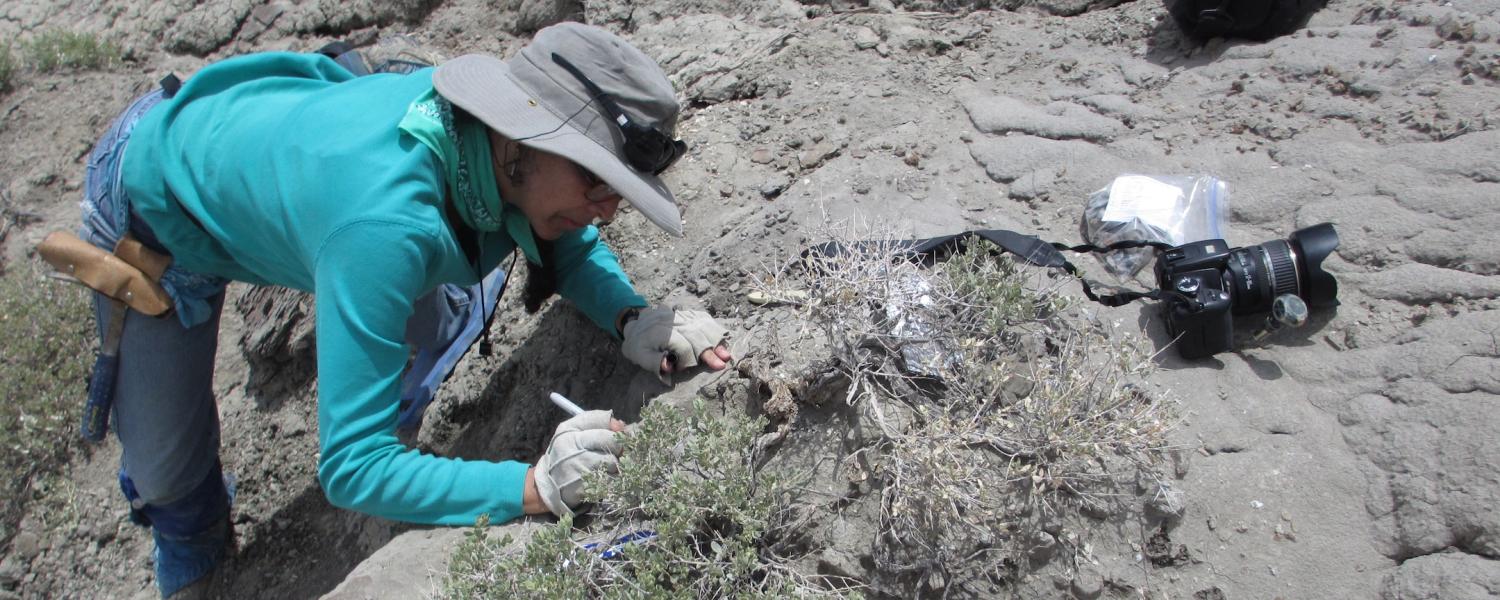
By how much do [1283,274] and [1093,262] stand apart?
471mm

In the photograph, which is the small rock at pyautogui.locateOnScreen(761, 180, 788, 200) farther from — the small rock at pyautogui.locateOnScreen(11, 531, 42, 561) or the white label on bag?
the small rock at pyautogui.locateOnScreen(11, 531, 42, 561)

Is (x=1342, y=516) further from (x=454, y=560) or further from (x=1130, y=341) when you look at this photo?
(x=454, y=560)

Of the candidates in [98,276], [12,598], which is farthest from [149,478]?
[12,598]

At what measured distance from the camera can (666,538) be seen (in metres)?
1.95

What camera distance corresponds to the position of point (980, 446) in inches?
83.4

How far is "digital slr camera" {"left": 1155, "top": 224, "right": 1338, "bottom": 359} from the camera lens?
2.28m

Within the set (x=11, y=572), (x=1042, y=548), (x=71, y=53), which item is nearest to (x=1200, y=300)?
(x=1042, y=548)

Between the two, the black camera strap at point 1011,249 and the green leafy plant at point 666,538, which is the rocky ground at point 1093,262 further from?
the green leafy plant at point 666,538

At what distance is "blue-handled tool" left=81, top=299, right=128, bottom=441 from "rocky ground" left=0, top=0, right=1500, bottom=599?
0.74 m

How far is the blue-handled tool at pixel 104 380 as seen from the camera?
8.31 ft

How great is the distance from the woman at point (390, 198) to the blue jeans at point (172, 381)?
0.01 meters

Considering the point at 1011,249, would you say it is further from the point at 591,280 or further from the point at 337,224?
the point at 337,224

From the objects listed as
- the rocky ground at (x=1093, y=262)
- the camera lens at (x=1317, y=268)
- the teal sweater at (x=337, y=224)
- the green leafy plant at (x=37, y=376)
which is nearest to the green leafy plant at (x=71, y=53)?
the rocky ground at (x=1093, y=262)

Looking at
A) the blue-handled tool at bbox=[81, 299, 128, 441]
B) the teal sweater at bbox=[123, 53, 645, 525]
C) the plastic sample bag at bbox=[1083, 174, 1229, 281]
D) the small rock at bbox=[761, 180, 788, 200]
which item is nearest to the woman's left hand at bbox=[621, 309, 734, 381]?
the teal sweater at bbox=[123, 53, 645, 525]
